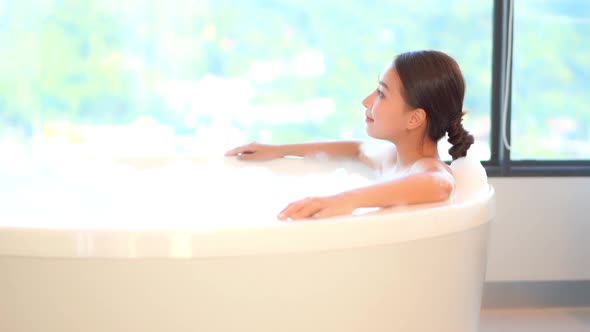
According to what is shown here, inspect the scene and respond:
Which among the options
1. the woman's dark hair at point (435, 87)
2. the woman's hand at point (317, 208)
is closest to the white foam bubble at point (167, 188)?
the woman's dark hair at point (435, 87)

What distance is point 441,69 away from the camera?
70.3 inches

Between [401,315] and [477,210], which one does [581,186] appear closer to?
[477,210]

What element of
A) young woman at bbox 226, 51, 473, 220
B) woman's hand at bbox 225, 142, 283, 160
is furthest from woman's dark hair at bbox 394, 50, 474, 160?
woman's hand at bbox 225, 142, 283, 160

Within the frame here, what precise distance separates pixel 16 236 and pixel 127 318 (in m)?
0.18

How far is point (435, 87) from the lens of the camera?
1790 mm

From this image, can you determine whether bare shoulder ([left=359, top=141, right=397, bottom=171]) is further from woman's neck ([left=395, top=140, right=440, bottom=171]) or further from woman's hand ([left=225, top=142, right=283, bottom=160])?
woman's hand ([left=225, top=142, right=283, bottom=160])

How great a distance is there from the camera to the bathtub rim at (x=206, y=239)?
3.64ft

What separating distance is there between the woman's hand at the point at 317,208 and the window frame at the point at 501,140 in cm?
A: 137

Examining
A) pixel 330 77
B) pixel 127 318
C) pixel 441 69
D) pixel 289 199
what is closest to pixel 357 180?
pixel 289 199

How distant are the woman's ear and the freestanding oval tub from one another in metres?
0.46

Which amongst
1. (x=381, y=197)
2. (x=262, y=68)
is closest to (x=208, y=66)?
(x=262, y=68)

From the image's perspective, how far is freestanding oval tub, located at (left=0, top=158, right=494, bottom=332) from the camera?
112 cm

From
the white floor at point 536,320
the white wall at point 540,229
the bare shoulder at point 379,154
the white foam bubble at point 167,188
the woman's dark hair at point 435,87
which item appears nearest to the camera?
the woman's dark hair at point 435,87

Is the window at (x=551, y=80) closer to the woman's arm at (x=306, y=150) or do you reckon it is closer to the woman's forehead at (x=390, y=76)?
the woman's arm at (x=306, y=150)
